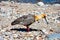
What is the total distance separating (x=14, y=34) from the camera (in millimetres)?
10344

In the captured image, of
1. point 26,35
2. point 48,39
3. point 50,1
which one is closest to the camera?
point 48,39

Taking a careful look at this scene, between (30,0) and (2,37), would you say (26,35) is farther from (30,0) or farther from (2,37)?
(30,0)

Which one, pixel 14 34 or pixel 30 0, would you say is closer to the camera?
pixel 14 34

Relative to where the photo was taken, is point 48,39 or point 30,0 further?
point 30,0

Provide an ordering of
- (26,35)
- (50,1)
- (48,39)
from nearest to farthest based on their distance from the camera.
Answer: (48,39) < (26,35) < (50,1)

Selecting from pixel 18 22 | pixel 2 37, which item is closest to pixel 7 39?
pixel 2 37

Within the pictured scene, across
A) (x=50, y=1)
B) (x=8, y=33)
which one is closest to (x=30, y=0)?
(x=50, y=1)

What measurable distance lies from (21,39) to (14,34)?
2.33 feet

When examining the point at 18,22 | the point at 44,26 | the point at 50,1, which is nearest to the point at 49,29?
→ the point at 44,26

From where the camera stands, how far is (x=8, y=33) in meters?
10.5

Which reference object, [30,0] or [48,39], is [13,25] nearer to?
[48,39]

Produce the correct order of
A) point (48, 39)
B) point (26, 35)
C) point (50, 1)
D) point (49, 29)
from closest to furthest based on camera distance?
1. point (48, 39)
2. point (26, 35)
3. point (49, 29)
4. point (50, 1)

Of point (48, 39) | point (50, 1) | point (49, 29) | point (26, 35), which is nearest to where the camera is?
point (48, 39)

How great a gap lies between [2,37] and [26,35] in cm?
89
